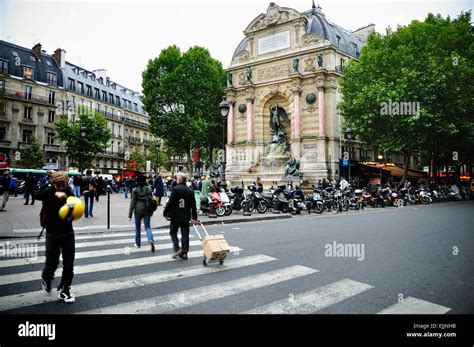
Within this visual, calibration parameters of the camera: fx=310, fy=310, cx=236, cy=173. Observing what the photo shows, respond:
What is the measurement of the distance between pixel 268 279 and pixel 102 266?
298 cm

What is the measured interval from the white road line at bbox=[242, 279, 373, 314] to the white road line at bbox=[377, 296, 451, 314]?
0.56 metres

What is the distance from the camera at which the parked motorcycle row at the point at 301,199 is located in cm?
1402

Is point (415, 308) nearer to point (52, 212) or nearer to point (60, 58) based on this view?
point (52, 212)

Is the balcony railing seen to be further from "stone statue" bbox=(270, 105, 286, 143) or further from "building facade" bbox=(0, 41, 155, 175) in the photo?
"stone statue" bbox=(270, 105, 286, 143)

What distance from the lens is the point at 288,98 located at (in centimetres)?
3281

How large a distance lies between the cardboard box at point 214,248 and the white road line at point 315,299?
5.62 feet

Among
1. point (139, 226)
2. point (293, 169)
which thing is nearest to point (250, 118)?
point (293, 169)

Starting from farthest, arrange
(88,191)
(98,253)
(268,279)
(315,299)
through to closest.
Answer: (88,191) → (98,253) → (268,279) → (315,299)

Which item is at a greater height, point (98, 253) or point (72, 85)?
point (72, 85)

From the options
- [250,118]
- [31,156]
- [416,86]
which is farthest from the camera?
[250,118]

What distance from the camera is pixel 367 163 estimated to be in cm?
3509

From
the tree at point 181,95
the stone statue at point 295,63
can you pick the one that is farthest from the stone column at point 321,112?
the tree at point 181,95

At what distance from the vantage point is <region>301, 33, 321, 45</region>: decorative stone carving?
3136 cm
